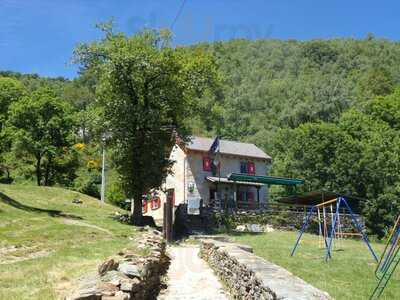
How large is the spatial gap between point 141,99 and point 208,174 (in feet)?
49.4

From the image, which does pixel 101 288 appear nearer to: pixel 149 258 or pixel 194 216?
pixel 149 258

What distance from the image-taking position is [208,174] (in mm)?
45375

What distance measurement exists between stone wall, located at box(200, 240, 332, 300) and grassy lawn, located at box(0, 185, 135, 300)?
333 centimetres

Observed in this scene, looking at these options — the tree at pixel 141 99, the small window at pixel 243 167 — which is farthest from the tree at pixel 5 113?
the small window at pixel 243 167

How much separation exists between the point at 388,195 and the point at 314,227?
10.5m

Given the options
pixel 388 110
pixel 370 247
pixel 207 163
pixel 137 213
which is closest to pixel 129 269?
pixel 370 247

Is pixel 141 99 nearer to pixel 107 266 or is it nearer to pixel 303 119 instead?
pixel 107 266

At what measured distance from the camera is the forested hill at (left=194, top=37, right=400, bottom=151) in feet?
255

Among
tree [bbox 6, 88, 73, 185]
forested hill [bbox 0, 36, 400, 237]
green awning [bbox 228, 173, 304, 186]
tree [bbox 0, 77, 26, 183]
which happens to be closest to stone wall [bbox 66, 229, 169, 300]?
forested hill [bbox 0, 36, 400, 237]

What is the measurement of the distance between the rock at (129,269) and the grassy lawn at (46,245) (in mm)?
993

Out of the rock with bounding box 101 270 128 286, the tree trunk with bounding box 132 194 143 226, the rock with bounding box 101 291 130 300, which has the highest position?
the tree trunk with bounding box 132 194 143 226

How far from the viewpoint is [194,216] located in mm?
35562

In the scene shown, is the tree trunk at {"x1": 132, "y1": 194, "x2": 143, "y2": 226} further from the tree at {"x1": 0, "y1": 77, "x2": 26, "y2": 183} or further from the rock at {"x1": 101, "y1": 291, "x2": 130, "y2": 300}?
the rock at {"x1": 101, "y1": 291, "x2": 130, "y2": 300}

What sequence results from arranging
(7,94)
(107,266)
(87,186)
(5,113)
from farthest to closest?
(7,94)
(87,186)
(5,113)
(107,266)
